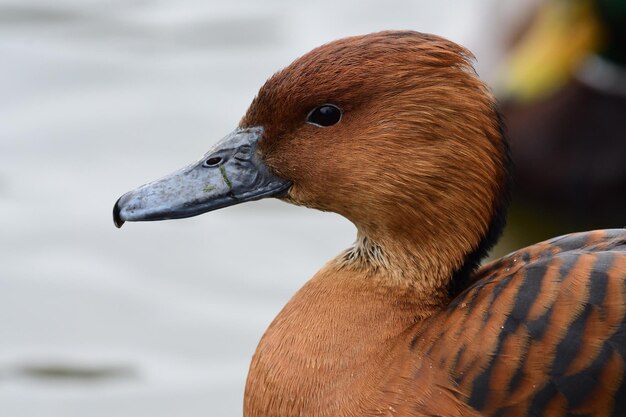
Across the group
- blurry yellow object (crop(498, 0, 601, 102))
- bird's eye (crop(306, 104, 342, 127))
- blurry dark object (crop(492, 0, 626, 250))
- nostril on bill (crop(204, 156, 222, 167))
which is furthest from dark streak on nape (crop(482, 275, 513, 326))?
blurry yellow object (crop(498, 0, 601, 102))

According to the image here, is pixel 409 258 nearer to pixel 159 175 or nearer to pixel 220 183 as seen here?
pixel 220 183

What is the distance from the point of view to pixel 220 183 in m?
3.50

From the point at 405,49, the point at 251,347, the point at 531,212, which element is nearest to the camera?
the point at 405,49

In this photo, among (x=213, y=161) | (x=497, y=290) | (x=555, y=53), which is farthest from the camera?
(x=555, y=53)

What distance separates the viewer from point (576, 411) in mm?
3131

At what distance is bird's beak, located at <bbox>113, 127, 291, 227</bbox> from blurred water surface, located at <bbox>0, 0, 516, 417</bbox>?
1.79m

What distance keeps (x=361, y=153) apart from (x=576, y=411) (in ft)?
2.61

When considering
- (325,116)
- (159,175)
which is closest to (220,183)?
(325,116)

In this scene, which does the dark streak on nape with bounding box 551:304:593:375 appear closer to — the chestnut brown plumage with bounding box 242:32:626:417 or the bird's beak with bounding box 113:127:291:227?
the chestnut brown plumage with bounding box 242:32:626:417


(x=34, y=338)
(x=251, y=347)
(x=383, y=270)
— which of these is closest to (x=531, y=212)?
(x=251, y=347)

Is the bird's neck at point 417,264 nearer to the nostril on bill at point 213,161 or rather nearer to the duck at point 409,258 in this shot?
the duck at point 409,258

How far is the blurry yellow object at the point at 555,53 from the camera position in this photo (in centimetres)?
663

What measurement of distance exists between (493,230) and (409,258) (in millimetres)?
216

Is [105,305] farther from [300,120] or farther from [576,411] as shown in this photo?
[576,411]
